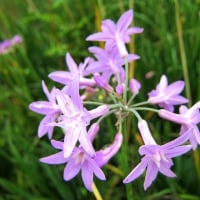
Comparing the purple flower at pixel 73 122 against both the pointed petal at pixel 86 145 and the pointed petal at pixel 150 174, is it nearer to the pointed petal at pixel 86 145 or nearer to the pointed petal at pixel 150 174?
the pointed petal at pixel 86 145

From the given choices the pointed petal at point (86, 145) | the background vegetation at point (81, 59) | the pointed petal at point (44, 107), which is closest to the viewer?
the pointed petal at point (86, 145)

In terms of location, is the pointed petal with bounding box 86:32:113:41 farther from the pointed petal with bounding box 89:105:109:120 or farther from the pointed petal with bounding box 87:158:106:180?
the pointed petal with bounding box 87:158:106:180

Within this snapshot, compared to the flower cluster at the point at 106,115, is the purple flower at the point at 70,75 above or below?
above

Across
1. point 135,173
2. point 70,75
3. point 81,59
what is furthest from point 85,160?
point 81,59

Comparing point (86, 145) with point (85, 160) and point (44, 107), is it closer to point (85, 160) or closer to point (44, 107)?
point (85, 160)

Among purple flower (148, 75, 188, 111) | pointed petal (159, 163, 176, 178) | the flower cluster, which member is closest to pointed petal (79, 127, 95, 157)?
the flower cluster

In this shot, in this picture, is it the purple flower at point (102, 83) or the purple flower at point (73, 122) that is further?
the purple flower at point (102, 83)

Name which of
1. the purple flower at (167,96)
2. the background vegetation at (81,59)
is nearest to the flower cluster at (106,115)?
the purple flower at (167,96)
